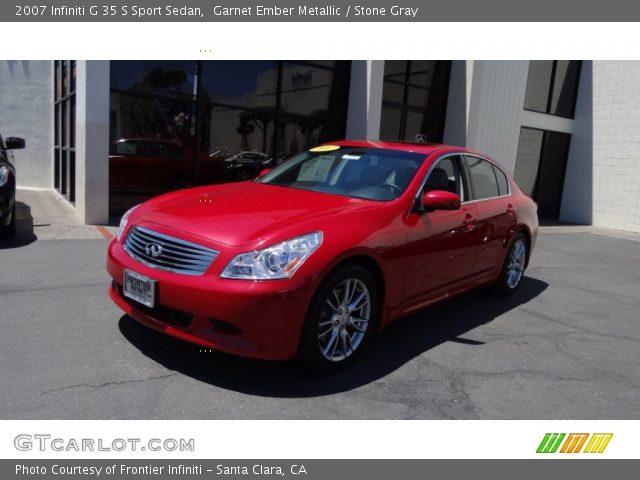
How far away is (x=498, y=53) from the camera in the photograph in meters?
12.4

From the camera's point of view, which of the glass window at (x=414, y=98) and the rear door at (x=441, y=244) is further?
the glass window at (x=414, y=98)

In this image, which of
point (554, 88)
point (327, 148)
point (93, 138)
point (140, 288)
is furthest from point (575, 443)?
point (554, 88)

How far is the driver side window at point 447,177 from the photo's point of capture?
457 centimetres

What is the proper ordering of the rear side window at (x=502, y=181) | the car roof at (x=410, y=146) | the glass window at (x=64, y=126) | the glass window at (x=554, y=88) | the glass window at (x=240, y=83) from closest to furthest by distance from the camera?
the car roof at (x=410, y=146) < the rear side window at (x=502, y=181) < the glass window at (x=240, y=83) < the glass window at (x=64, y=126) < the glass window at (x=554, y=88)

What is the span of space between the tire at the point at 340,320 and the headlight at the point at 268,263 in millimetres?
267

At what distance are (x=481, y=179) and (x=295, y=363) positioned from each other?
2759 mm

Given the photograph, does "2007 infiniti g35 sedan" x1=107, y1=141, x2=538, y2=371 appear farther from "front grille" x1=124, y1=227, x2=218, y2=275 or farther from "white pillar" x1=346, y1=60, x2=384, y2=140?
"white pillar" x1=346, y1=60, x2=384, y2=140

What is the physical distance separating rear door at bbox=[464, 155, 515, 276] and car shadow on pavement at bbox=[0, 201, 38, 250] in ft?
18.1

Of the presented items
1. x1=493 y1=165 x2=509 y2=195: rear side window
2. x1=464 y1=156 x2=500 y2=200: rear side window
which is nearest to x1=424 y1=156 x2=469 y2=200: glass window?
x1=464 y1=156 x2=500 y2=200: rear side window

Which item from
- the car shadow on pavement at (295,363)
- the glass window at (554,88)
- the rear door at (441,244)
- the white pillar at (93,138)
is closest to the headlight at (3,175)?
the white pillar at (93,138)

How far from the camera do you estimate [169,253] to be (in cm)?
344

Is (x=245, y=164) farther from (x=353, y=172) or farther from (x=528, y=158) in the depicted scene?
(x=528, y=158)

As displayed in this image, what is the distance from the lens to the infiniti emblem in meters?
3.49

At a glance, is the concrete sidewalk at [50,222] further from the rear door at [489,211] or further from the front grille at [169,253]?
Answer: the rear door at [489,211]
